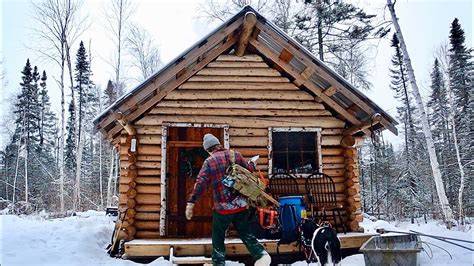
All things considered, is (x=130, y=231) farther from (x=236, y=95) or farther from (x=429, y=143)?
(x=429, y=143)

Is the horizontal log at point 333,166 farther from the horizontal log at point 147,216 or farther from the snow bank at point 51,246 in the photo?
the snow bank at point 51,246

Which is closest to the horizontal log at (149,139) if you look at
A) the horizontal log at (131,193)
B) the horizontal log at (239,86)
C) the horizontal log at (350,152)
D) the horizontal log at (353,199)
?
the horizontal log at (131,193)

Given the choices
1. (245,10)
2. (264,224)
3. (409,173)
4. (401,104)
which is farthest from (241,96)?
(401,104)

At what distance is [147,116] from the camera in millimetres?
7574

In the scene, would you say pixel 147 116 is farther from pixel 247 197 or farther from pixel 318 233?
pixel 318 233

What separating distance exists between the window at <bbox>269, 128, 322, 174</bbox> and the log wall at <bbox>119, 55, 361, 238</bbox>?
0.17 m

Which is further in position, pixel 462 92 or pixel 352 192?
pixel 462 92

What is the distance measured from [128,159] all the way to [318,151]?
4101 millimetres

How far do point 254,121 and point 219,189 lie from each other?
9.52 ft

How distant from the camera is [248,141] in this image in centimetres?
780


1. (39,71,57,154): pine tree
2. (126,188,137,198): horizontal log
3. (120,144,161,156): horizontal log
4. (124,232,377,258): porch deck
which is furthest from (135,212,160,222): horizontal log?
(39,71,57,154): pine tree

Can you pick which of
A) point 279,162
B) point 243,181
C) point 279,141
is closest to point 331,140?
point 279,141

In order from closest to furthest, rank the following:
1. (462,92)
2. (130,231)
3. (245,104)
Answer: (130,231)
(245,104)
(462,92)

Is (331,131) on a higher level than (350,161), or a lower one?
higher
